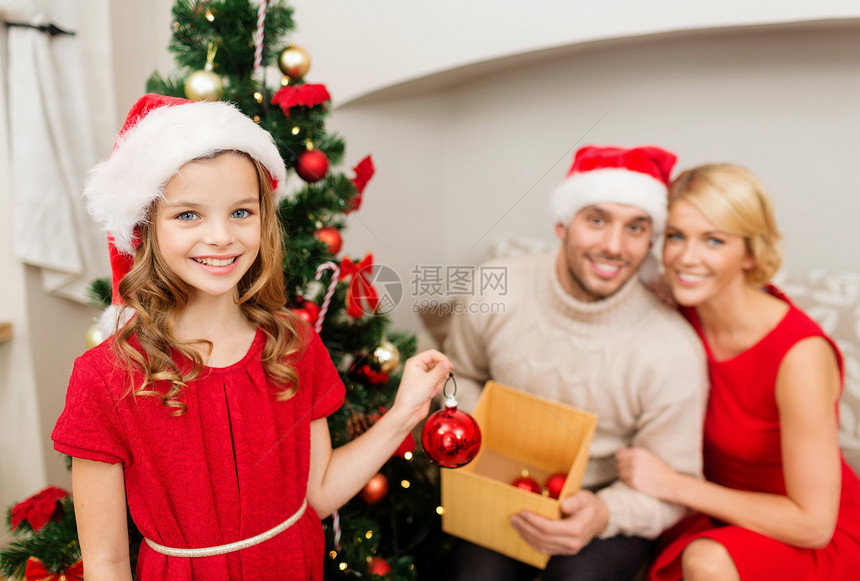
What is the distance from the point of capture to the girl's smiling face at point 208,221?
673mm

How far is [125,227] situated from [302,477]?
1.37 ft

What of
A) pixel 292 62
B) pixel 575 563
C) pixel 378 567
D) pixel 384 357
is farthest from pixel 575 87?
pixel 378 567

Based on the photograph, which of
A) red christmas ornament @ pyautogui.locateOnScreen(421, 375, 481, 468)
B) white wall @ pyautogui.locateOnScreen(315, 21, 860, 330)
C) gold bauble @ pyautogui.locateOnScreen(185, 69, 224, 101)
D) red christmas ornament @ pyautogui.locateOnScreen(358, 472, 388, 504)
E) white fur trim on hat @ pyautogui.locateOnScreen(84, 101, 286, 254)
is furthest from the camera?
white wall @ pyautogui.locateOnScreen(315, 21, 860, 330)

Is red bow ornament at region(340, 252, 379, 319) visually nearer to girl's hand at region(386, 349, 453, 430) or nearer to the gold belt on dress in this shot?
girl's hand at region(386, 349, 453, 430)

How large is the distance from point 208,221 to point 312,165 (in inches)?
13.4

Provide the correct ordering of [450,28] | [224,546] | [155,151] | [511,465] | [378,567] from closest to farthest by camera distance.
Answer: [155,151], [224,546], [378,567], [511,465], [450,28]

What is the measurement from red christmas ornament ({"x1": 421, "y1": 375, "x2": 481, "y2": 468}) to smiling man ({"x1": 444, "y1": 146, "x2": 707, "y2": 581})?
25cm

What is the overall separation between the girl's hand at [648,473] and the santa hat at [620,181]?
0.42m

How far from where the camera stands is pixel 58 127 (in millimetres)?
1259

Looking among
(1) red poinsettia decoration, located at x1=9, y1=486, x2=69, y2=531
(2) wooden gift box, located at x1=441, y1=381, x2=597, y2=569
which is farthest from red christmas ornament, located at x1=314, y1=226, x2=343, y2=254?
(1) red poinsettia decoration, located at x1=9, y1=486, x2=69, y2=531

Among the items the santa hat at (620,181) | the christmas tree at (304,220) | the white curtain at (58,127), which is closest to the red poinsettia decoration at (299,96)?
the christmas tree at (304,220)

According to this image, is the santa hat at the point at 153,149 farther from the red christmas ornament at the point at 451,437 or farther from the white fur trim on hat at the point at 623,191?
the white fur trim on hat at the point at 623,191

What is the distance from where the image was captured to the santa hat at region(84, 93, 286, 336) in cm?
66

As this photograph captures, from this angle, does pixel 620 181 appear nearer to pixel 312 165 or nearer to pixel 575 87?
pixel 312 165
